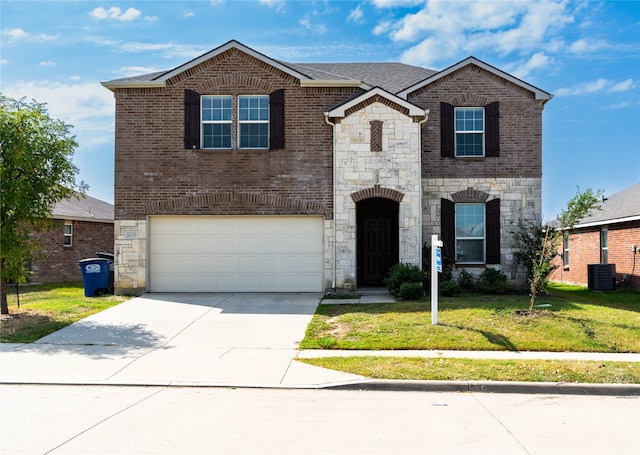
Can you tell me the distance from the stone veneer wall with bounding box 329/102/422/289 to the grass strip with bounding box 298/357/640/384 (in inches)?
275

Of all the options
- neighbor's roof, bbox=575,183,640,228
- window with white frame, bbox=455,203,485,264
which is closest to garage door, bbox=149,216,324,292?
window with white frame, bbox=455,203,485,264

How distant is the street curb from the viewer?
26.7 feet

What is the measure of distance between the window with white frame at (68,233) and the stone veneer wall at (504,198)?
15.8 metres

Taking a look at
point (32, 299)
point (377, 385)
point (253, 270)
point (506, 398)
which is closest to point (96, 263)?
point (32, 299)

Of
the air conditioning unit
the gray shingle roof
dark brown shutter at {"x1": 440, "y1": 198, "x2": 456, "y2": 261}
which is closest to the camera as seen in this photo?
dark brown shutter at {"x1": 440, "y1": 198, "x2": 456, "y2": 261}

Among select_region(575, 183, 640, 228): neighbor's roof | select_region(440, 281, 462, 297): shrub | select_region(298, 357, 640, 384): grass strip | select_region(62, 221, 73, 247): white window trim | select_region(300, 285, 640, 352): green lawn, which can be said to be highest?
select_region(575, 183, 640, 228): neighbor's roof

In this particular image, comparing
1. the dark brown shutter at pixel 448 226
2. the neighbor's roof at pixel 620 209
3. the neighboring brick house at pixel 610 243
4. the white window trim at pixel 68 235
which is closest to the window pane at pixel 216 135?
the dark brown shutter at pixel 448 226

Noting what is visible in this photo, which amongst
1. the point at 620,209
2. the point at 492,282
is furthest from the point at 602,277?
the point at 492,282

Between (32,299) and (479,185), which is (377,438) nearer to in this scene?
(479,185)

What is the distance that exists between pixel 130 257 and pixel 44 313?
354cm

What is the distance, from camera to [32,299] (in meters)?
16.9

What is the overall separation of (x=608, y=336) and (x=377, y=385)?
546cm

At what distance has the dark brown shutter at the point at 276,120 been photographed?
657 inches

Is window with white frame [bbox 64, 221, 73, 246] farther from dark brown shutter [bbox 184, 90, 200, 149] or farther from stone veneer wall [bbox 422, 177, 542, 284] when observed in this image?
stone veneer wall [bbox 422, 177, 542, 284]
